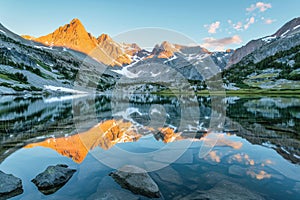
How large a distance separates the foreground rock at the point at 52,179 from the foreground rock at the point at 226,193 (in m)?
7.69

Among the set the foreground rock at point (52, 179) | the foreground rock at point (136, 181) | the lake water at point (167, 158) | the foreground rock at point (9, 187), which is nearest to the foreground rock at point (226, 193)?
the lake water at point (167, 158)

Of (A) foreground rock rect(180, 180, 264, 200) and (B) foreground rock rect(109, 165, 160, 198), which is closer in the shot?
(A) foreground rock rect(180, 180, 264, 200)

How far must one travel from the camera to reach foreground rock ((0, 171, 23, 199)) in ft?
38.8

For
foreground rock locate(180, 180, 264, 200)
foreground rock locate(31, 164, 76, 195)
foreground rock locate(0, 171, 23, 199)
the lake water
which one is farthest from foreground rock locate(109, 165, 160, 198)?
foreground rock locate(0, 171, 23, 199)

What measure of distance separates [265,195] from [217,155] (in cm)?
741

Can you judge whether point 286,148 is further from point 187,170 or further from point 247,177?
point 187,170

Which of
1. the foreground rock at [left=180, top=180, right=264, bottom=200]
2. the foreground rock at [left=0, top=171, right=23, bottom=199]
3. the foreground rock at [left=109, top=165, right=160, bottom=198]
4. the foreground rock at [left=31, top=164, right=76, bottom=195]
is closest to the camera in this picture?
the foreground rock at [left=180, top=180, right=264, bottom=200]

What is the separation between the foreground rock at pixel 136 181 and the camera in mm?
11914

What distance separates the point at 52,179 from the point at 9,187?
2.28 metres

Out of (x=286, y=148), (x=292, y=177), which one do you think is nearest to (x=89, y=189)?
(x=292, y=177)

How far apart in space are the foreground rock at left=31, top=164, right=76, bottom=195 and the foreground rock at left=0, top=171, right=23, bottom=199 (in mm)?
959

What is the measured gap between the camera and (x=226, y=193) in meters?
11.9

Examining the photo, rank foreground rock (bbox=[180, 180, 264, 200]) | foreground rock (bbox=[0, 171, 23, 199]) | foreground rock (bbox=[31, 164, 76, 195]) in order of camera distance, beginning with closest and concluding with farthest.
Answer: foreground rock (bbox=[180, 180, 264, 200])
foreground rock (bbox=[0, 171, 23, 199])
foreground rock (bbox=[31, 164, 76, 195])

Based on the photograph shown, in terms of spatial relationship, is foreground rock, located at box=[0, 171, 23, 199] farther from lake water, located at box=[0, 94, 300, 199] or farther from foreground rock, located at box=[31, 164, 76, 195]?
foreground rock, located at box=[31, 164, 76, 195]
